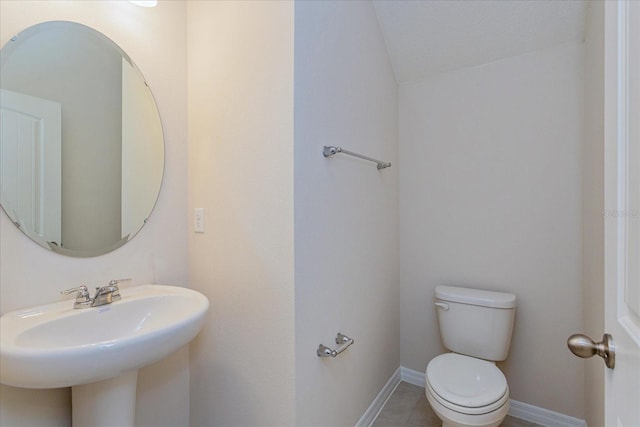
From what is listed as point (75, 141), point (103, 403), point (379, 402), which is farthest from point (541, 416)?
point (75, 141)

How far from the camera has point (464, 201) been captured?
1897 mm

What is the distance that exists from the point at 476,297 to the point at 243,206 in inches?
53.3

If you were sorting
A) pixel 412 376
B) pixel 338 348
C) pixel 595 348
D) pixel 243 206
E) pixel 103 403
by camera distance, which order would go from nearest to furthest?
1. pixel 595 348
2. pixel 103 403
3. pixel 243 206
4. pixel 338 348
5. pixel 412 376

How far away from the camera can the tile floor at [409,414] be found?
5.53 ft

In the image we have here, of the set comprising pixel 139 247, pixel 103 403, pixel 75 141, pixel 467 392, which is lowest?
pixel 467 392

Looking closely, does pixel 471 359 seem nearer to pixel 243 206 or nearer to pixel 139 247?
pixel 243 206

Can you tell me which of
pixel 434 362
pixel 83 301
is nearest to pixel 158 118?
pixel 83 301

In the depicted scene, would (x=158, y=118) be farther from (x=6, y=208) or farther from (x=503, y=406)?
(x=503, y=406)

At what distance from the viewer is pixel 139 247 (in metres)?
1.31

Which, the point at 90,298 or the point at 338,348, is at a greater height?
the point at 90,298

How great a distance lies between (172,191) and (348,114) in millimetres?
928

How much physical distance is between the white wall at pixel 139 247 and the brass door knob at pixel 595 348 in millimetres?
1466

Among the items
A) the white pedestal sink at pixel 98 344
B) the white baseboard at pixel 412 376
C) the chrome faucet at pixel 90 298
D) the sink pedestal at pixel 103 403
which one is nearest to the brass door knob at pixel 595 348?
the white pedestal sink at pixel 98 344

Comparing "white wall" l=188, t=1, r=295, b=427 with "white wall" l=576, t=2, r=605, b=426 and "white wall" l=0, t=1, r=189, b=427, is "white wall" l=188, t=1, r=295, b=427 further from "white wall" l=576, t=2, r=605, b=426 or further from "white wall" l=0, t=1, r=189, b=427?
"white wall" l=576, t=2, r=605, b=426
